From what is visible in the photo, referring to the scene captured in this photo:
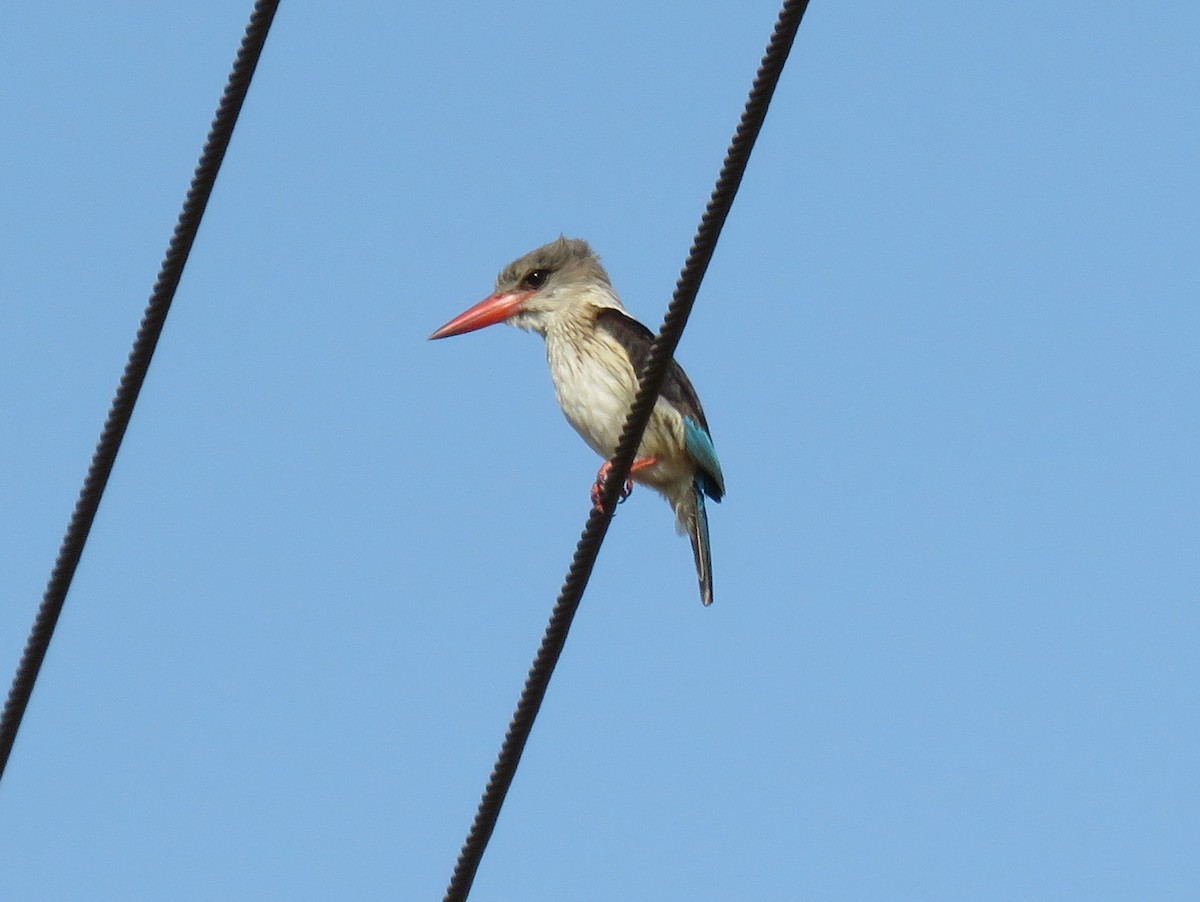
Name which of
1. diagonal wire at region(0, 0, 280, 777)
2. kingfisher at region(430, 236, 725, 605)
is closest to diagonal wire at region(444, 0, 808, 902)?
diagonal wire at region(0, 0, 280, 777)

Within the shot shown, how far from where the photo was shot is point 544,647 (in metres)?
3.71

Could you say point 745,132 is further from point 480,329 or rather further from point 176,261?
point 480,329

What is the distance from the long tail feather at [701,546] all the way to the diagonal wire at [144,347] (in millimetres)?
3046

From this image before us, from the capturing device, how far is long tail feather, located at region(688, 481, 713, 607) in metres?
6.35

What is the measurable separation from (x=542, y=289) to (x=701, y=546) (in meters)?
1.32

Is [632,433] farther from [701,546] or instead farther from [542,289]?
[542,289]

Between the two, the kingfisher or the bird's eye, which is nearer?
the kingfisher

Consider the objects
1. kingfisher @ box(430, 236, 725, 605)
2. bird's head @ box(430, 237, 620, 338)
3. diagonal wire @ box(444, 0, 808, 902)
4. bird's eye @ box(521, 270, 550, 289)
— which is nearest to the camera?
diagonal wire @ box(444, 0, 808, 902)

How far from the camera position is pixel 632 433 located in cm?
387

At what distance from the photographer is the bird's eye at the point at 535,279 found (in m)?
7.07

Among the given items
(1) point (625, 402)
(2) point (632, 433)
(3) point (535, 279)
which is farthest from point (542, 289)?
(2) point (632, 433)

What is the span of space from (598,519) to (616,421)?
92.7 inches

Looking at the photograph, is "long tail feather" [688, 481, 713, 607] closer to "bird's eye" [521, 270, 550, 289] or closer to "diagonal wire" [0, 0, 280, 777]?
A: "bird's eye" [521, 270, 550, 289]

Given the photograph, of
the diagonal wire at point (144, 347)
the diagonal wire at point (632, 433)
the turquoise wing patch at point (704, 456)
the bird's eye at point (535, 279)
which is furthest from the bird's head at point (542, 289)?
the diagonal wire at point (144, 347)
